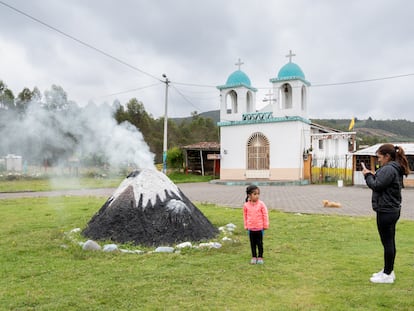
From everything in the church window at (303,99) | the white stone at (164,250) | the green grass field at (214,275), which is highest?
the church window at (303,99)

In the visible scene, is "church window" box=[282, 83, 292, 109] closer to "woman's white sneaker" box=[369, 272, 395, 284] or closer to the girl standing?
the girl standing

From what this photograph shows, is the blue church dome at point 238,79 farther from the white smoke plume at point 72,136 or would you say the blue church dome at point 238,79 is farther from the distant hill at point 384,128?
the distant hill at point 384,128

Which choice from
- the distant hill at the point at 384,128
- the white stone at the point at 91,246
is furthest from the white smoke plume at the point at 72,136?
the distant hill at the point at 384,128

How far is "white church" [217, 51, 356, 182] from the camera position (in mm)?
28531

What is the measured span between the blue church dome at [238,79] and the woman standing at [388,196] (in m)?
26.5

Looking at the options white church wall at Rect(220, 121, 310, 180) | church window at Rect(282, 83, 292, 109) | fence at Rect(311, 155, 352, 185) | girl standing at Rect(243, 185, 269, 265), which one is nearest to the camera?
girl standing at Rect(243, 185, 269, 265)

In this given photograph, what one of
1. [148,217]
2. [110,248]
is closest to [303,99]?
[148,217]

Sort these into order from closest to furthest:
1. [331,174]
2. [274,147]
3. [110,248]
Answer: [110,248], [331,174], [274,147]

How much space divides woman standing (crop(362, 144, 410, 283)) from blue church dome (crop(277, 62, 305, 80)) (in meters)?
24.5

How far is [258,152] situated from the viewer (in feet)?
97.8

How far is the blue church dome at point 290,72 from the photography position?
29031 millimetres

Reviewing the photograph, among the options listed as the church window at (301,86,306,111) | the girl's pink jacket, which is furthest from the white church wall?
the girl's pink jacket

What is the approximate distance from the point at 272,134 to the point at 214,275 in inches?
964

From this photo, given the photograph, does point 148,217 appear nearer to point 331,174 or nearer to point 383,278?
point 383,278
